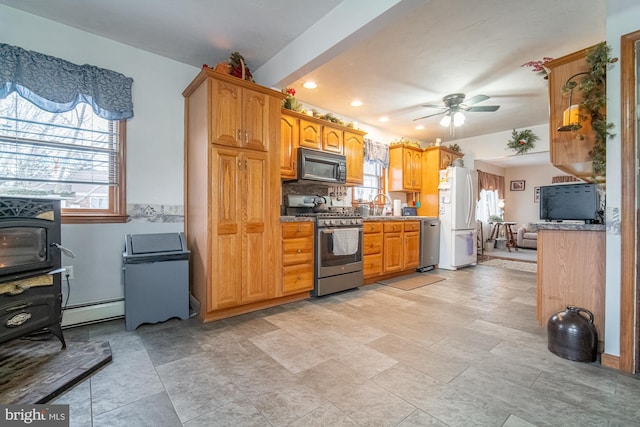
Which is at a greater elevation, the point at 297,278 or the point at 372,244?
the point at 372,244

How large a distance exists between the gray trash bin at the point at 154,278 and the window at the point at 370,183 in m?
3.12

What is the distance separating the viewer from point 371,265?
3910 mm

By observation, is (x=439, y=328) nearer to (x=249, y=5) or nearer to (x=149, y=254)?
(x=149, y=254)

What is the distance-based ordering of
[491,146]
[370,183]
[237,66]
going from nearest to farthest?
[237,66] < [370,183] < [491,146]

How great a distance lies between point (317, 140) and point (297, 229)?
1355mm

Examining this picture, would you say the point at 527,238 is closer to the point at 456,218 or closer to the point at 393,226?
the point at 456,218

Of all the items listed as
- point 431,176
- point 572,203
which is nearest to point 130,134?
point 572,203

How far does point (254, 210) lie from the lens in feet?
9.17

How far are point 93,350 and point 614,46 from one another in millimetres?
3913

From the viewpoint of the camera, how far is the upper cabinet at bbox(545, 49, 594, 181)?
208 centimetres

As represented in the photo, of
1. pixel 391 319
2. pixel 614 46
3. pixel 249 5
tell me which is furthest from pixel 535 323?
pixel 249 5

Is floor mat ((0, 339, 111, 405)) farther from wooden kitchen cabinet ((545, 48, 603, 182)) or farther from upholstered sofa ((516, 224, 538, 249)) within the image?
upholstered sofa ((516, 224, 538, 249))

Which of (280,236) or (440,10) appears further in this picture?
(280,236)

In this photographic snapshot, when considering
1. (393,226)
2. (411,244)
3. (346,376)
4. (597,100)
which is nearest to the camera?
(346,376)
